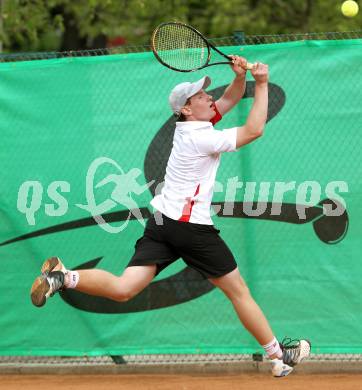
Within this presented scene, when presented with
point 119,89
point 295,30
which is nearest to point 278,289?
point 119,89

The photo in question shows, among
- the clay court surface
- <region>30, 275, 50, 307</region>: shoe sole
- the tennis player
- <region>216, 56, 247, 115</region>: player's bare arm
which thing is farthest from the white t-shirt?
the clay court surface

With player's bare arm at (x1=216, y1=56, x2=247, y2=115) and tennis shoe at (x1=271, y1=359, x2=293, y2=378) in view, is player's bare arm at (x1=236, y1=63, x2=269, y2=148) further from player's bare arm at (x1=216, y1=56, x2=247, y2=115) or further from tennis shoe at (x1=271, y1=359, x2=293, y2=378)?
tennis shoe at (x1=271, y1=359, x2=293, y2=378)

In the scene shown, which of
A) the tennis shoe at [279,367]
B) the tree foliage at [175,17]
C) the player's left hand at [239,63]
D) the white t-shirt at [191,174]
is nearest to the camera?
the player's left hand at [239,63]

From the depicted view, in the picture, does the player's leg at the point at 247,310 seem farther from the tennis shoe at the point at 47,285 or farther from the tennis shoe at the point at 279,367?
the tennis shoe at the point at 47,285

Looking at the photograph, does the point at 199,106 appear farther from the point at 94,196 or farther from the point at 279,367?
the point at 279,367

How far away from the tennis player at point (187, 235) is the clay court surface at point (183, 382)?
0.82m

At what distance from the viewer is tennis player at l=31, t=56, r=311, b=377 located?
5848mm

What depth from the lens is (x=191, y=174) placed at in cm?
589

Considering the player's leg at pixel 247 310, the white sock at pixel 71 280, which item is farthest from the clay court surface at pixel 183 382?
the white sock at pixel 71 280

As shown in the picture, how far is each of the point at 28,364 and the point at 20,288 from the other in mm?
622

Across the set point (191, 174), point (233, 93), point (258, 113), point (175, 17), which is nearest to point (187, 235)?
point (191, 174)

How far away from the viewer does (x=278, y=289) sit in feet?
22.7

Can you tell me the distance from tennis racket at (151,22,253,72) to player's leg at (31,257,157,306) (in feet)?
4.40

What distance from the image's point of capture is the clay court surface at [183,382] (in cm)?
672
